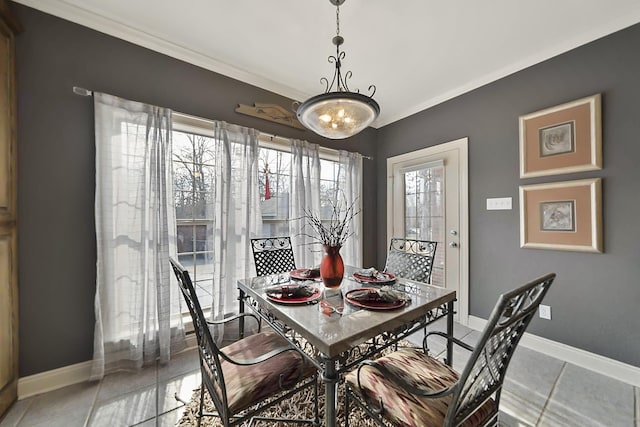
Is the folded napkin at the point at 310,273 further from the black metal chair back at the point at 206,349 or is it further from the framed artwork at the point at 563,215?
the framed artwork at the point at 563,215

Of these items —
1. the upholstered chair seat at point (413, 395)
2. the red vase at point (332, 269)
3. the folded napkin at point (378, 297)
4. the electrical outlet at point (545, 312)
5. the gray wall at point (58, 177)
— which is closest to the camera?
the upholstered chair seat at point (413, 395)

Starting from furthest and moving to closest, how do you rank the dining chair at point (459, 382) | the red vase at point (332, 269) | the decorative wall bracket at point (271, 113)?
the decorative wall bracket at point (271, 113)
the red vase at point (332, 269)
the dining chair at point (459, 382)

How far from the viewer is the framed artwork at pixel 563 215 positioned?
6.72 ft

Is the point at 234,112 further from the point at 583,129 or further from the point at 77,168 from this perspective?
the point at 583,129

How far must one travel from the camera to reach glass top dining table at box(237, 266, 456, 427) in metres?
1.05

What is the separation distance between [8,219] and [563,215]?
166 inches

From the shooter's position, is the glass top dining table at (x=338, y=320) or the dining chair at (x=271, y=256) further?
the dining chair at (x=271, y=256)

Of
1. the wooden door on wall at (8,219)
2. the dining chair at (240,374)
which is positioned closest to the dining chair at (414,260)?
the dining chair at (240,374)

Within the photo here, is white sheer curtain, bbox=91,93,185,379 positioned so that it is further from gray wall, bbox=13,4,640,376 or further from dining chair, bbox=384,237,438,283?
dining chair, bbox=384,237,438,283

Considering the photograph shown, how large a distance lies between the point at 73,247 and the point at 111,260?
0.27 m

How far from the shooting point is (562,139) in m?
2.21

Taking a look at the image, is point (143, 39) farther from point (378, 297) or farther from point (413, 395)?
point (413, 395)

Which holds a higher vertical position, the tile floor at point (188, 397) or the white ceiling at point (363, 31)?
the white ceiling at point (363, 31)

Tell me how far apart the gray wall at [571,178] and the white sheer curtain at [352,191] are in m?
1.23
